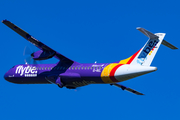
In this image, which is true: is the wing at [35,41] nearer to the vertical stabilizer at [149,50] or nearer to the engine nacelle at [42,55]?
the engine nacelle at [42,55]

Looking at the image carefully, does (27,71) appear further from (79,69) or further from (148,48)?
(148,48)

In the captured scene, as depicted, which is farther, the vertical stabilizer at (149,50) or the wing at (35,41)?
the wing at (35,41)

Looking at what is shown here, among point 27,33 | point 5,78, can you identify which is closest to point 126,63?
point 27,33

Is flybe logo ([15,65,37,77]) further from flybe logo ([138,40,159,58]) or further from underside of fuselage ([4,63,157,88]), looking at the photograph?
flybe logo ([138,40,159,58])

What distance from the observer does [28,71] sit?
37.4 m

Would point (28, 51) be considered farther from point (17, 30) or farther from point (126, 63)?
point (126, 63)

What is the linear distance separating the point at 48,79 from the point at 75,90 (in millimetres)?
2813

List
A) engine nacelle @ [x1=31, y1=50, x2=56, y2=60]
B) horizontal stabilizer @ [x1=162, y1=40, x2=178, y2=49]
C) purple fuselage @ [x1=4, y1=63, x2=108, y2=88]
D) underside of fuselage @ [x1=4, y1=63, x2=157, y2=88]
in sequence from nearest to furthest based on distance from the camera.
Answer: underside of fuselage @ [x1=4, y1=63, x2=157, y2=88] → horizontal stabilizer @ [x1=162, y1=40, x2=178, y2=49] → purple fuselage @ [x1=4, y1=63, x2=108, y2=88] → engine nacelle @ [x1=31, y1=50, x2=56, y2=60]

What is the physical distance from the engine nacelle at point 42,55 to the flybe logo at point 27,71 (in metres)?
2.30

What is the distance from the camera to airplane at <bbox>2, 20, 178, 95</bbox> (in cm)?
3116

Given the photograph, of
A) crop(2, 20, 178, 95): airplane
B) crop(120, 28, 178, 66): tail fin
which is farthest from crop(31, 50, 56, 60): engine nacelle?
crop(120, 28, 178, 66): tail fin

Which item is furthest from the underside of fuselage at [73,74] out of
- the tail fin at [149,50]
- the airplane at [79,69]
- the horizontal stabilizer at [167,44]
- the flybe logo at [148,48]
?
the horizontal stabilizer at [167,44]

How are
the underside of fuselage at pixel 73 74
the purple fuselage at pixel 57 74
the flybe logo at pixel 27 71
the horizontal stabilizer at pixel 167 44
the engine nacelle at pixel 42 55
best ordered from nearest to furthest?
1. the underside of fuselage at pixel 73 74
2. the horizontal stabilizer at pixel 167 44
3. the purple fuselage at pixel 57 74
4. the engine nacelle at pixel 42 55
5. the flybe logo at pixel 27 71

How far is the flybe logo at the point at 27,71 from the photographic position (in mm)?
37000
